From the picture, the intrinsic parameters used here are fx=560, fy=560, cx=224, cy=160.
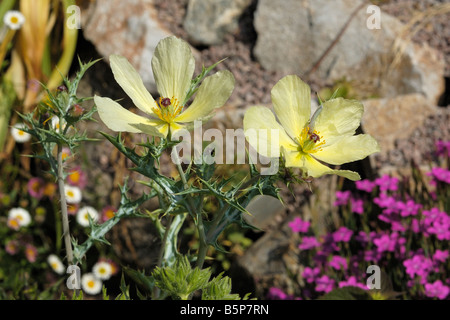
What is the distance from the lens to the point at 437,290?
2141 millimetres

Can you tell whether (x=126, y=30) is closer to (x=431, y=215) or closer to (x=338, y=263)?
(x=338, y=263)

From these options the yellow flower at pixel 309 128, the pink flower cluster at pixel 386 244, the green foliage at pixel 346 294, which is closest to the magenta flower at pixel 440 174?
the pink flower cluster at pixel 386 244

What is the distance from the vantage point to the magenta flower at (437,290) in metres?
2.13

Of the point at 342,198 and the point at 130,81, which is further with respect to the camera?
the point at 342,198

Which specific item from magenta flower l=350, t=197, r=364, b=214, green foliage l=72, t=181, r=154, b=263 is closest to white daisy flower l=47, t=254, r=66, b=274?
magenta flower l=350, t=197, r=364, b=214

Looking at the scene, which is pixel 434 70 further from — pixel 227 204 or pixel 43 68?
pixel 227 204

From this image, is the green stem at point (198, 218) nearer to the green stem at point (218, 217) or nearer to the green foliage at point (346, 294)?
the green stem at point (218, 217)

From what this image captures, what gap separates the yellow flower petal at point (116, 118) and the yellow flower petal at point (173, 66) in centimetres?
11

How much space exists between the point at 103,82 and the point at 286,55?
1.10 meters

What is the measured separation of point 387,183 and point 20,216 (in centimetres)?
191

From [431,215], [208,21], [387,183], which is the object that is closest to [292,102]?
[431,215]

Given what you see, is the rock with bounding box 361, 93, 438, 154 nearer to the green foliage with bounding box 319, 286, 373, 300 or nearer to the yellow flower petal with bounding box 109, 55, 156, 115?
the green foliage with bounding box 319, 286, 373, 300

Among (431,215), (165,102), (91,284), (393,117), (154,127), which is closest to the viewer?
(154,127)
